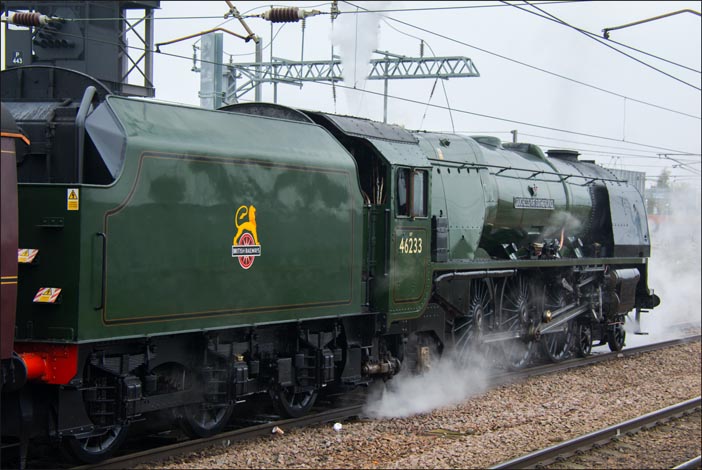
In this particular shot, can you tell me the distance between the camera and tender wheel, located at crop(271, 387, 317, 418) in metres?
10.2

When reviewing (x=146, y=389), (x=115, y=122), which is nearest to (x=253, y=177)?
(x=115, y=122)

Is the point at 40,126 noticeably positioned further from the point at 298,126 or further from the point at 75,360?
the point at 298,126

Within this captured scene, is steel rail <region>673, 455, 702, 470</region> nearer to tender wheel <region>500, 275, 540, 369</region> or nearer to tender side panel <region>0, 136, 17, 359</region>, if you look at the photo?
tender wheel <region>500, 275, 540, 369</region>

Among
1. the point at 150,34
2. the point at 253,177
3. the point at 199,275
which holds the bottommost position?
the point at 199,275

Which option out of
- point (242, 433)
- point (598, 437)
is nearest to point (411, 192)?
point (598, 437)

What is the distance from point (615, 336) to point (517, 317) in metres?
4.19

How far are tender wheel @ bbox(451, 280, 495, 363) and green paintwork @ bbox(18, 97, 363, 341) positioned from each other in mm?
3031

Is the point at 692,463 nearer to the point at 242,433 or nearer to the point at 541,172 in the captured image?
the point at 242,433

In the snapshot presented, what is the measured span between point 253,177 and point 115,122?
1.79 metres

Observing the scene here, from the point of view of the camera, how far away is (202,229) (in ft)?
28.2

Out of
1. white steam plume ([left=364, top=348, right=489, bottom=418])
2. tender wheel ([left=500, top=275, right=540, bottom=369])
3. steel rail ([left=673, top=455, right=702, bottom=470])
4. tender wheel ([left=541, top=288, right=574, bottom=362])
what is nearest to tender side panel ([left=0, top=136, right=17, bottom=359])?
white steam plume ([left=364, top=348, right=489, bottom=418])

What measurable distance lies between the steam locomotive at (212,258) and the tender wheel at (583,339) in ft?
11.5

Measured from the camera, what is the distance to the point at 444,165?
43.1 ft

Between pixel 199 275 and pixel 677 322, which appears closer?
pixel 199 275
